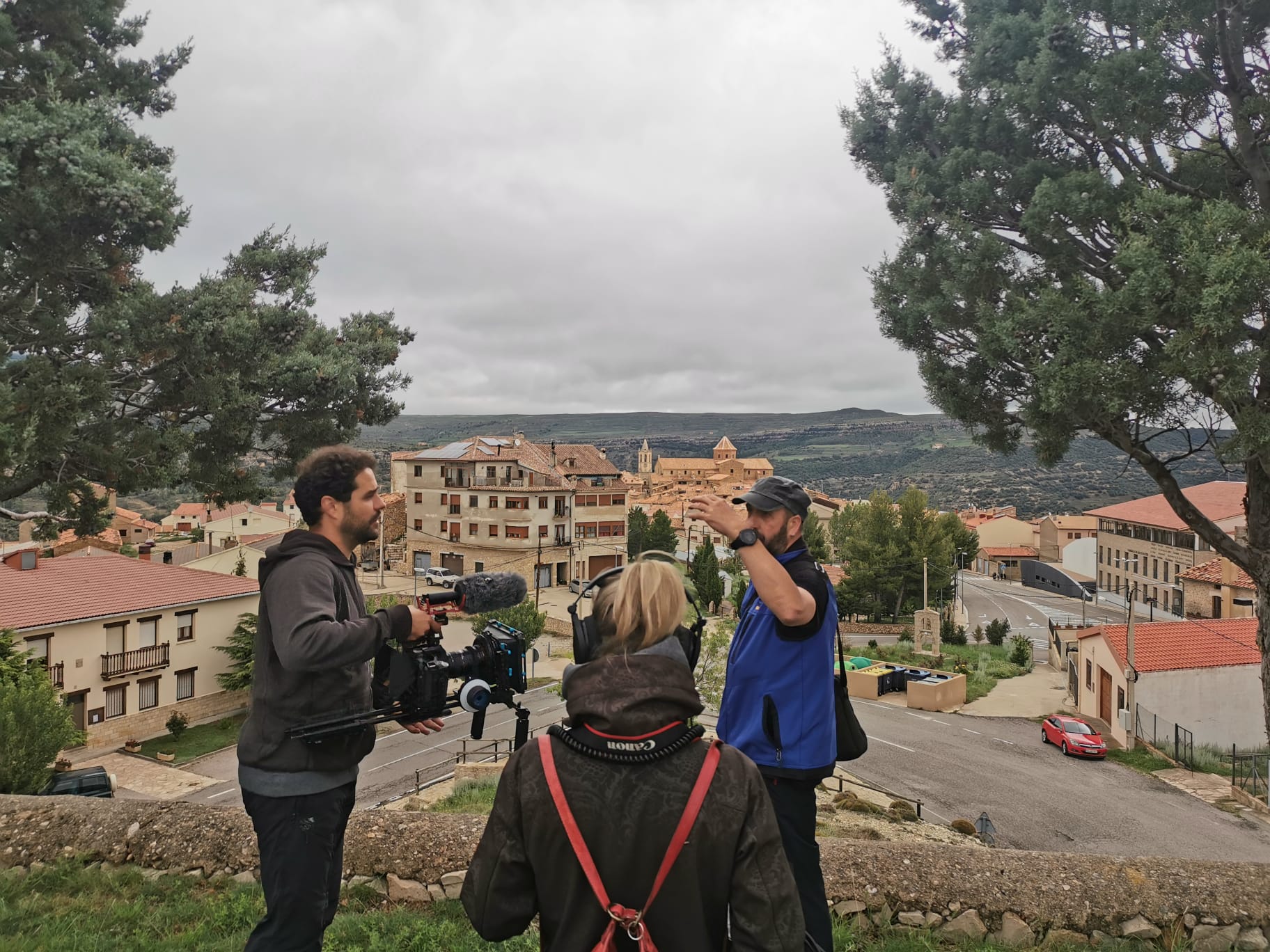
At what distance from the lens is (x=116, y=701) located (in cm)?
2464

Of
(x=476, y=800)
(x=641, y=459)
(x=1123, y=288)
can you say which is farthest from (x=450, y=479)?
(x=641, y=459)

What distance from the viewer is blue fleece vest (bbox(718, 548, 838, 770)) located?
3219 mm

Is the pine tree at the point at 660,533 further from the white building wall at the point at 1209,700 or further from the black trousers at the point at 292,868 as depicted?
the black trousers at the point at 292,868

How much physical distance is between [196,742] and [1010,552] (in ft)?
343

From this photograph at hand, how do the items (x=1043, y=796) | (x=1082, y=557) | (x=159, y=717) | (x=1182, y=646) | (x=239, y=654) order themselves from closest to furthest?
1. (x=1043, y=796)
2. (x=159, y=717)
3. (x=1182, y=646)
4. (x=239, y=654)
5. (x=1082, y=557)

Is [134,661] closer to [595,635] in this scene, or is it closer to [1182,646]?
[595,635]

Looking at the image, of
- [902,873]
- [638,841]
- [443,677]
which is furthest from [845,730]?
[902,873]

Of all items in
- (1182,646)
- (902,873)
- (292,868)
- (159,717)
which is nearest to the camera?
(292,868)

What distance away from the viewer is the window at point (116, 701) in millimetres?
24406

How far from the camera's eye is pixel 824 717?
3.25 metres

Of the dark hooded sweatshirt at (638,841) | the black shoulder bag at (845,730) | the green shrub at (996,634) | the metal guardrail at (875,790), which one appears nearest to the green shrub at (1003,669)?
the green shrub at (996,634)

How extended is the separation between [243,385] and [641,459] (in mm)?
172851

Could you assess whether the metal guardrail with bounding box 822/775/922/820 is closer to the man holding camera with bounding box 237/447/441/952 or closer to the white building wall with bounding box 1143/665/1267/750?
the white building wall with bounding box 1143/665/1267/750

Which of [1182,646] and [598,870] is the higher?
[598,870]
